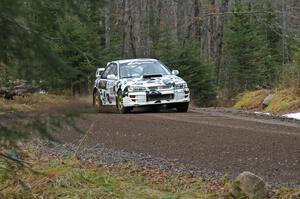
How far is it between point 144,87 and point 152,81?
0.29m

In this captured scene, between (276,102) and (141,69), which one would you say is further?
(276,102)

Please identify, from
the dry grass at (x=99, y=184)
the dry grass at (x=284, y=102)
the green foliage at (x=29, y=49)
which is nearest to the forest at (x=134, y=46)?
the green foliage at (x=29, y=49)

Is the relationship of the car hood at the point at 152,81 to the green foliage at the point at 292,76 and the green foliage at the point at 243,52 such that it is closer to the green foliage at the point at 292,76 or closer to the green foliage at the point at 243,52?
the green foliage at the point at 292,76

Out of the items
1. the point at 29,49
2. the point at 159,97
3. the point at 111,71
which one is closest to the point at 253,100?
the point at 111,71

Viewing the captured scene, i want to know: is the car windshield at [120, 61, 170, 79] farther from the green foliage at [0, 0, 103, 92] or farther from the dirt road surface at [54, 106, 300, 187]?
the green foliage at [0, 0, 103, 92]

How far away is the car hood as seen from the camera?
1698cm

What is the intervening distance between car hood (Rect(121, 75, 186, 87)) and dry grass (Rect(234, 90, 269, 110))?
583cm

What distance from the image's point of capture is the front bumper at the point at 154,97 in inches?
664

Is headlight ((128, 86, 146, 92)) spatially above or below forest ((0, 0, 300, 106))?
below

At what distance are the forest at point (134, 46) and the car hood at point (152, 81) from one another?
1.26 m

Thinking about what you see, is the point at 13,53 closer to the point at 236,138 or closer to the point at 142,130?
the point at 236,138

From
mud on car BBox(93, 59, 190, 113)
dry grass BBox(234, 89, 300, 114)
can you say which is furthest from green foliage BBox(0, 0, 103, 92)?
dry grass BBox(234, 89, 300, 114)

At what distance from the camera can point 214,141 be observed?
10258 millimetres

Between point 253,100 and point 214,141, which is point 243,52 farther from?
point 214,141
